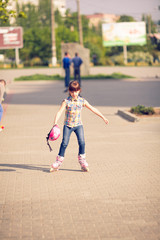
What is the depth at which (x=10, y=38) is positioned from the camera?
73.5 m

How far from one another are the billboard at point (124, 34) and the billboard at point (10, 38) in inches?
579

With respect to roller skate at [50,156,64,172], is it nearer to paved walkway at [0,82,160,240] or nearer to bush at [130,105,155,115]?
paved walkway at [0,82,160,240]

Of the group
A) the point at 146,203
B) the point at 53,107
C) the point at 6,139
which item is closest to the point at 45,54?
the point at 53,107

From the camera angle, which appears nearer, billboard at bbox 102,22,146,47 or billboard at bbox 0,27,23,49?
billboard at bbox 0,27,23,49

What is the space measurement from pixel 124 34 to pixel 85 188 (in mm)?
75995

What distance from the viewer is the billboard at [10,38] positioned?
72.7 m

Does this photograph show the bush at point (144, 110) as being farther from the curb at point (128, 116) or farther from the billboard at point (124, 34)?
the billboard at point (124, 34)

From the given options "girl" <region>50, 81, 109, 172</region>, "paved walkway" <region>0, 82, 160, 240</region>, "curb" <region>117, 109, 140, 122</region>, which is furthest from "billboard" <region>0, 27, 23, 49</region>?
"girl" <region>50, 81, 109, 172</region>

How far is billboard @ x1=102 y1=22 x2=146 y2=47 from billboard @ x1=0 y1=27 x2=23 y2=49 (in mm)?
14695

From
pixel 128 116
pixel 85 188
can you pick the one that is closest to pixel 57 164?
pixel 85 188

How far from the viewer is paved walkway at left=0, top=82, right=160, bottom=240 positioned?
5430 millimetres

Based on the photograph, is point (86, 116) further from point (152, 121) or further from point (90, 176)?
point (90, 176)

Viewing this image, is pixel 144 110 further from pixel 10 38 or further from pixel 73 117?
pixel 10 38

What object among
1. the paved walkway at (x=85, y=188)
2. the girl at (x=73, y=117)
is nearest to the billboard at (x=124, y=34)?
the paved walkway at (x=85, y=188)
